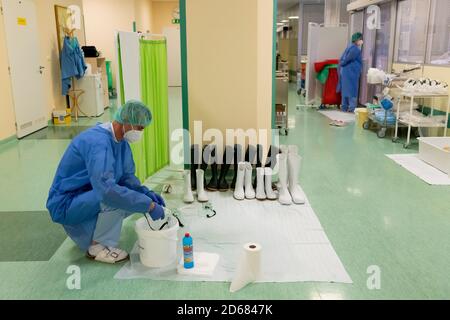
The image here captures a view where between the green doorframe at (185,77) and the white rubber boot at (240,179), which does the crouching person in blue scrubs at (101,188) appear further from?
the green doorframe at (185,77)

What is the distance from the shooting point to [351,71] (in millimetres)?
8188

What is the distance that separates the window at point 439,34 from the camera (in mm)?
5832

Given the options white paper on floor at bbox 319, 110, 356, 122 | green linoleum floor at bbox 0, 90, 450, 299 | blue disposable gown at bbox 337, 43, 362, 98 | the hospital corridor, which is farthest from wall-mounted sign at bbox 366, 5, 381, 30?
green linoleum floor at bbox 0, 90, 450, 299

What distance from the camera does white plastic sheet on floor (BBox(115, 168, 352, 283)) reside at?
8.39 feet

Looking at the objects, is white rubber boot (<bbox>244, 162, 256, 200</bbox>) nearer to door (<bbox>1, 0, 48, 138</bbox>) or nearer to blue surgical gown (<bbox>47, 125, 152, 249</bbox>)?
blue surgical gown (<bbox>47, 125, 152, 249</bbox>)

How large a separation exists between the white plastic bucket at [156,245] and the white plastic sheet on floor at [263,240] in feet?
0.16

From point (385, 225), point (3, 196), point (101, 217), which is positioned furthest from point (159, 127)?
point (385, 225)

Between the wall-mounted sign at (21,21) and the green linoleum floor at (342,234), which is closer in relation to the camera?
the green linoleum floor at (342,234)

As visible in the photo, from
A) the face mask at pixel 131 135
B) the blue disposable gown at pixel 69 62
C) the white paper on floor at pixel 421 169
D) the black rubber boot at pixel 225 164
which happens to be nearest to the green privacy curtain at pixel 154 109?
the black rubber boot at pixel 225 164

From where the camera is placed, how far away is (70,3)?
8.44m

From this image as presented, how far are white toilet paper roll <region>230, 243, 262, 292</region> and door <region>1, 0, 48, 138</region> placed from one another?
517 cm

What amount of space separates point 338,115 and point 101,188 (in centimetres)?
658
